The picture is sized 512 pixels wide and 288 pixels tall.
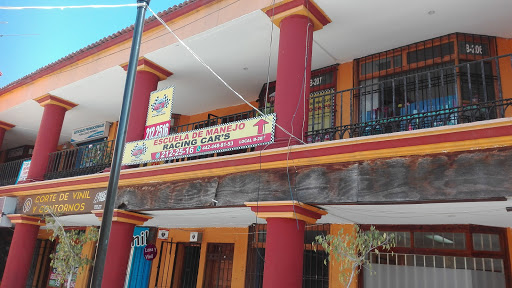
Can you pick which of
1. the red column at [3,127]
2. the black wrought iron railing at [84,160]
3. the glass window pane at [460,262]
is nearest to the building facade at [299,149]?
the glass window pane at [460,262]

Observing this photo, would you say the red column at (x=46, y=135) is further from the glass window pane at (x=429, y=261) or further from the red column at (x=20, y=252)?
the glass window pane at (x=429, y=261)

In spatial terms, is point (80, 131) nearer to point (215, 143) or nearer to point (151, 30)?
point (151, 30)

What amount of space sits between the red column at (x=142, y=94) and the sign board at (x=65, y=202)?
1.57 metres

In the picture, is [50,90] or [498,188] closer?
[498,188]

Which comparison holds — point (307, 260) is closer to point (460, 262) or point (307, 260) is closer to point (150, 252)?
point (460, 262)

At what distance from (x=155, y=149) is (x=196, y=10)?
3.31 m

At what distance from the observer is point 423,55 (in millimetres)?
8891

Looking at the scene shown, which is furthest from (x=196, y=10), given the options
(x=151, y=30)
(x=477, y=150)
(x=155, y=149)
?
(x=477, y=150)

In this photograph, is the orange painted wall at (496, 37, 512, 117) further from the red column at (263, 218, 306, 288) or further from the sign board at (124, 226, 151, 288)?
the sign board at (124, 226, 151, 288)

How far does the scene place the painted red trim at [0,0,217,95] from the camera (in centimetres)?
956

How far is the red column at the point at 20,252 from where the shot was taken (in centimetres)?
1100

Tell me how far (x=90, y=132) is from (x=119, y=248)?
26.1ft

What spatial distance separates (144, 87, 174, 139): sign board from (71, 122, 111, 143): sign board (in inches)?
267

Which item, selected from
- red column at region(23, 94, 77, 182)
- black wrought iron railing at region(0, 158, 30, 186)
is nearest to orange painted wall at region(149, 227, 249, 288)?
red column at region(23, 94, 77, 182)
